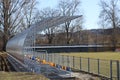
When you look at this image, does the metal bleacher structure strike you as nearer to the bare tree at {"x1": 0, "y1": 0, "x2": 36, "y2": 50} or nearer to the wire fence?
the wire fence

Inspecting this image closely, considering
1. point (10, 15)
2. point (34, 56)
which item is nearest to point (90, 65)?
point (34, 56)

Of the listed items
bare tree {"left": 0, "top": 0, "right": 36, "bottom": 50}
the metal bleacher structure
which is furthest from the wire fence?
bare tree {"left": 0, "top": 0, "right": 36, "bottom": 50}

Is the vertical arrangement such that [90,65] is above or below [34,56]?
below

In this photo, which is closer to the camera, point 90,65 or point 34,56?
point 34,56

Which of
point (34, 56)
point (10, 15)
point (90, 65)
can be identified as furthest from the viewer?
point (10, 15)

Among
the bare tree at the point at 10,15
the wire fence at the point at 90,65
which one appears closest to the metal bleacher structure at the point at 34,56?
the wire fence at the point at 90,65

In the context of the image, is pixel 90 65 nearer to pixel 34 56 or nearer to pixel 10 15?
pixel 34 56

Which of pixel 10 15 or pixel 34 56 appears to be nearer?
pixel 34 56

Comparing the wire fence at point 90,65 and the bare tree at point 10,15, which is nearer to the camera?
the wire fence at point 90,65

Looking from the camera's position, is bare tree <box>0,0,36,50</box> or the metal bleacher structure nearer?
the metal bleacher structure

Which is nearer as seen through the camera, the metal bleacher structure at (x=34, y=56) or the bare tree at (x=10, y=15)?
the metal bleacher structure at (x=34, y=56)

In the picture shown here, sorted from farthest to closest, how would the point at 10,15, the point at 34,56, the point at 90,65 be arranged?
the point at 10,15, the point at 90,65, the point at 34,56

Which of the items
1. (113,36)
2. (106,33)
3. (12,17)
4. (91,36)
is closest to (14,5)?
(12,17)

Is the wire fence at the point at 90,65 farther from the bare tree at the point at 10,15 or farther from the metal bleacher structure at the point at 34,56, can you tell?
the bare tree at the point at 10,15
